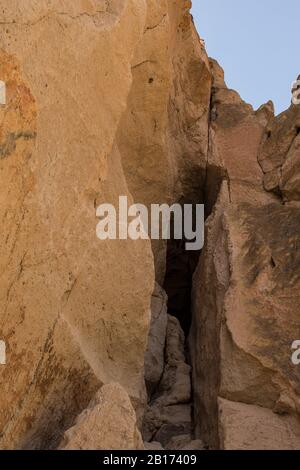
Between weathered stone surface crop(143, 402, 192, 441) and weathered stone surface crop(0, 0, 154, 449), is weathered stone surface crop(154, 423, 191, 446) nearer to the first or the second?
weathered stone surface crop(143, 402, 192, 441)

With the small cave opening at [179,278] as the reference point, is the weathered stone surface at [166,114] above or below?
above

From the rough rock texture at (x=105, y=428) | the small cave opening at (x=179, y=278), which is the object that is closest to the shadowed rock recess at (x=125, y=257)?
the rough rock texture at (x=105, y=428)

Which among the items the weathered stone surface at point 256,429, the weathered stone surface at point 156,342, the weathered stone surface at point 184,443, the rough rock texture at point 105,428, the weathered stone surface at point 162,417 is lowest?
the weathered stone surface at point 184,443

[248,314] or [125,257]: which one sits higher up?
[125,257]

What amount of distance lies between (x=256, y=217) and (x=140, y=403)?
2037mm

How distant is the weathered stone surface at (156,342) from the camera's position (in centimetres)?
504

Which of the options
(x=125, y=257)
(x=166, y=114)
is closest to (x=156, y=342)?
(x=125, y=257)

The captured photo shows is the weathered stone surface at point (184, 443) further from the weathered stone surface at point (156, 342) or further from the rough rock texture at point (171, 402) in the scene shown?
the weathered stone surface at point (156, 342)

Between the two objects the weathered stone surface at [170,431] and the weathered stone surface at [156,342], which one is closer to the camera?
the weathered stone surface at [170,431]

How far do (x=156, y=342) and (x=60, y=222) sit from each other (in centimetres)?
244

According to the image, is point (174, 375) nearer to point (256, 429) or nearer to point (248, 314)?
point (248, 314)

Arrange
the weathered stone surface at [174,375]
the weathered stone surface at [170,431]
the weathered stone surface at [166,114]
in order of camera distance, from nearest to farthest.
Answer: the weathered stone surface at [170,431], the weathered stone surface at [174,375], the weathered stone surface at [166,114]

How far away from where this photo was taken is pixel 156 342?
17.6 feet

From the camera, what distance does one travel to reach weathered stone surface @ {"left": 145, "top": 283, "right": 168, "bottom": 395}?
5039mm
